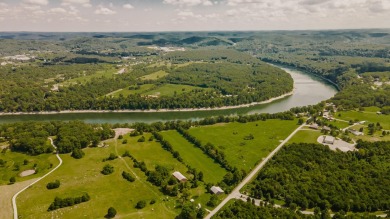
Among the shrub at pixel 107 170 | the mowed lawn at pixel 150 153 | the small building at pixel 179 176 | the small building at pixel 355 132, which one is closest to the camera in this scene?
the small building at pixel 179 176

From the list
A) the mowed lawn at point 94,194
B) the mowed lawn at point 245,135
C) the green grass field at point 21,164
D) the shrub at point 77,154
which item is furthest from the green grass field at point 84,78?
the mowed lawn at point 94,194

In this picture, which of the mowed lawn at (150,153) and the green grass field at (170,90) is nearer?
the mowed lawn at (150,153)

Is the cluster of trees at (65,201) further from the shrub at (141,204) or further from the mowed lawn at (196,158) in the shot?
the mowed lawn at (196,158)

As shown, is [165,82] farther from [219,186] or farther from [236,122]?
[219,186]

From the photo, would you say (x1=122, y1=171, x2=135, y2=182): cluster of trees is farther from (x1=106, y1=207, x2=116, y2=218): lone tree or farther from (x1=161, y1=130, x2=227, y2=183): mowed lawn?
(x1=161, y1=130, x2=227, y2=183): mowed lawn

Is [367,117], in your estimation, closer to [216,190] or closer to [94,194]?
[216,190]

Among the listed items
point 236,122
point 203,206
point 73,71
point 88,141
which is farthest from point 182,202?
point 73,71

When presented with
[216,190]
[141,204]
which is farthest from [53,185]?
[216,190]
